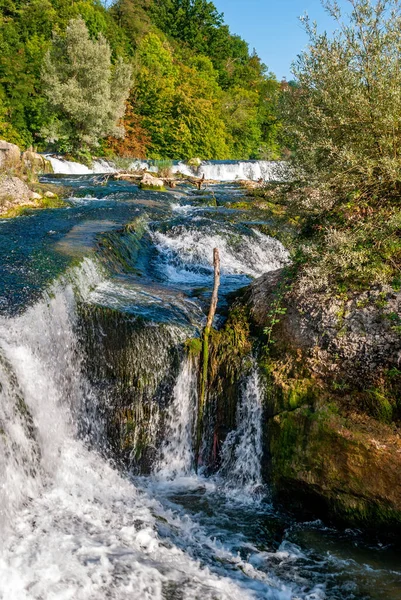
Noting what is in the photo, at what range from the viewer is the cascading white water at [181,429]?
6434 mm

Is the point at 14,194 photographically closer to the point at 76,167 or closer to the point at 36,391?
the point at 36,391

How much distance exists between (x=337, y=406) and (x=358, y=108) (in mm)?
3781

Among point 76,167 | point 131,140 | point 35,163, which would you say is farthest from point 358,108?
point 131,140

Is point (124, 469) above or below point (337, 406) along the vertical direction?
below

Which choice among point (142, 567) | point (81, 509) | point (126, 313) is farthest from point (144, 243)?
point (142, 567)

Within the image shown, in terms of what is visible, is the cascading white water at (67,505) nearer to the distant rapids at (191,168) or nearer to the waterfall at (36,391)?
the waterfall at (36,391)

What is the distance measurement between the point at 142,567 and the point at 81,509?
115 cm

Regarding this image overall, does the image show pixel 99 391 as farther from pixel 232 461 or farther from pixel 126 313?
pixel 232 461

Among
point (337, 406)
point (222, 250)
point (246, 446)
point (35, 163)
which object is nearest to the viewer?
point (337, 406)

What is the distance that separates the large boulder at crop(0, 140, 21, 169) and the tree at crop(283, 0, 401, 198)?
1139cm

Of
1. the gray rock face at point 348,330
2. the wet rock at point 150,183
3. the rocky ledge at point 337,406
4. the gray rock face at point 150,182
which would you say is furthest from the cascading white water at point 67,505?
the gray rock face at point 150,182

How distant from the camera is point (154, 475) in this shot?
6371 millimetres

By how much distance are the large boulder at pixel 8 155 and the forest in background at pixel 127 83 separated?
862 cm

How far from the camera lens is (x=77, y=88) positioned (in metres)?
28.2
